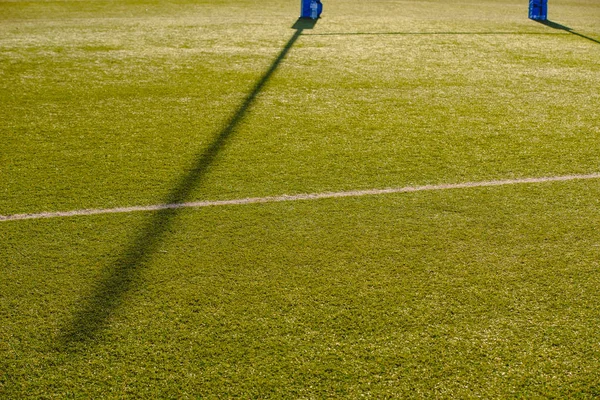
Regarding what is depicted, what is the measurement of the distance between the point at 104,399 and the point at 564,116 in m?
4.75

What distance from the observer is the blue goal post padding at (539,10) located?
11000 mm

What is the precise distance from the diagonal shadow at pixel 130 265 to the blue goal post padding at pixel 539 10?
29.1 feet

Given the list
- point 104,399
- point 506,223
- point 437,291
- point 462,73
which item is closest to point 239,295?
point 104,399

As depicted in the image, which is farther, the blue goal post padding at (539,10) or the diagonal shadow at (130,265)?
the blue goal post padding at (539,10)

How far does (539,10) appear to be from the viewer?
1106cm

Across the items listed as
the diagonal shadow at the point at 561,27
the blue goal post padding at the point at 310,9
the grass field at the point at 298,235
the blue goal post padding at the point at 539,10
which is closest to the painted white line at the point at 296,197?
the grass field at the point at 298,235

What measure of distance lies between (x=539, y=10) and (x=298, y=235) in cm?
997

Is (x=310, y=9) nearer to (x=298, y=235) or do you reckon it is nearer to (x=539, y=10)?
(x=539, y=10)

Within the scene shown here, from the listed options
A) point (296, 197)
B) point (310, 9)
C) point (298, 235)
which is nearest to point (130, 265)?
point (298, 235)

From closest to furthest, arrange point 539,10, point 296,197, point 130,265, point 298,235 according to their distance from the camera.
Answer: point 130,265 → point 298,235 → point 296,197 → point 539,10

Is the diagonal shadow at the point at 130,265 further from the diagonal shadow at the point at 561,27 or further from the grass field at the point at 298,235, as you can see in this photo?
the diagonal shadow at the point at 561,27

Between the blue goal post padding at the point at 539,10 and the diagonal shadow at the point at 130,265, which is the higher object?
the blue goal post padding at the point at 539,10

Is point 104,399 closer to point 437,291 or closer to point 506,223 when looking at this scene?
point 437,291

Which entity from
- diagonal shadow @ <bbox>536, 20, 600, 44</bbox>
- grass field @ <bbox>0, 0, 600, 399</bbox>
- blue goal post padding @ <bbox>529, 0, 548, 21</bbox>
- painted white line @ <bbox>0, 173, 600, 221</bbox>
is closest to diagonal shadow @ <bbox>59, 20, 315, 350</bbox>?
grass field @ <bbox>0, 0, 600, 399</bbox>
